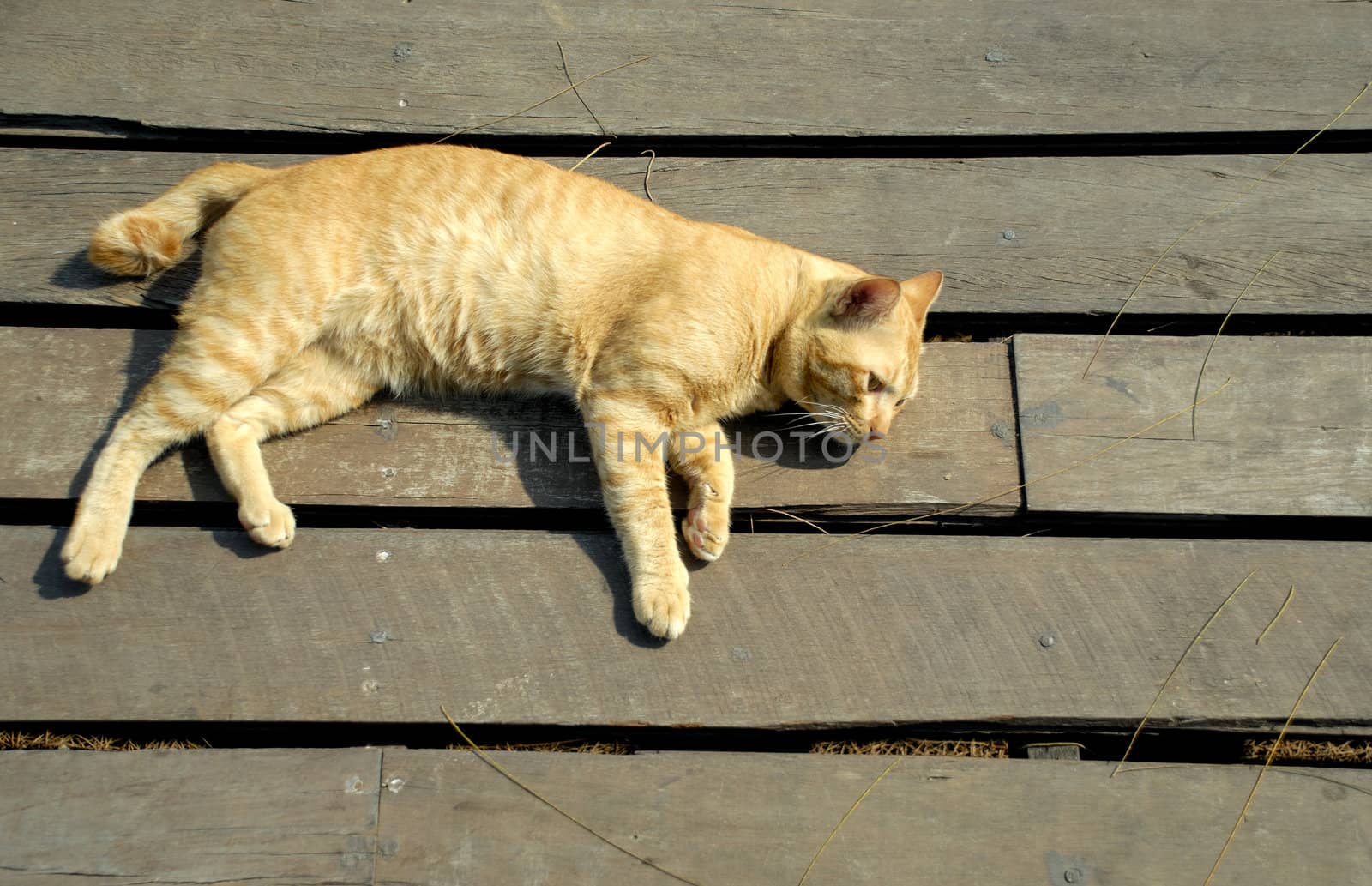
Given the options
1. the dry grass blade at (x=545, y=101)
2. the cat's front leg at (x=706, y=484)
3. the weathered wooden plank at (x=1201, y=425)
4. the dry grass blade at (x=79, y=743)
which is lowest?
the dry grass blade at (x=79, y=743)

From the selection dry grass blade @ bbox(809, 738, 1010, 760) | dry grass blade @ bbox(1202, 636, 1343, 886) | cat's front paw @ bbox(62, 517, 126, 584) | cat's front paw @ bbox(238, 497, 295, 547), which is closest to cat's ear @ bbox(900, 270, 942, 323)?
dry grass blade @ bbox(809, 738, 1010, 760)

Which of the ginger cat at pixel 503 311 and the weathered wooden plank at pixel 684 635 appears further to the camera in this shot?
the ginger cat at pixel 503 311

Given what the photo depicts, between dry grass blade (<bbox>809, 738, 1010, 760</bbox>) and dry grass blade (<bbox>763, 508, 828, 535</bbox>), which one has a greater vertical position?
dry grass blade (<bbox>763, 508, 828, 535</bbox>)

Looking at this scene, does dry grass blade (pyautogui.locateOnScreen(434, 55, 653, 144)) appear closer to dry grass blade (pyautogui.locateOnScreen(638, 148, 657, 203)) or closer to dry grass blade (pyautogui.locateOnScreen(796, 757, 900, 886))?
dry grass blade (pyautogui.locateOnScreen(638, 148, 657, 203))

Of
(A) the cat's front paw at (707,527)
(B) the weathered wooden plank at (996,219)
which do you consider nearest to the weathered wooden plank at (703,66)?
(B) the weathered wooden plank at (996,219)

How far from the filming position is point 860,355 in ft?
7.86

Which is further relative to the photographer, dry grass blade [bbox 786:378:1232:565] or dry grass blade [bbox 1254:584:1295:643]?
dry grass blade [bbox 786:378:1232:565]

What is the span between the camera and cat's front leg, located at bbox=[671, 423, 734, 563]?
2201mm

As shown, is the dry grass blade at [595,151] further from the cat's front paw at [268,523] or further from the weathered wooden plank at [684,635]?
the cat's front paw at [268,523]

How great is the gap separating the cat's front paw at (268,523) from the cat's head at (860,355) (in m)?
1.32

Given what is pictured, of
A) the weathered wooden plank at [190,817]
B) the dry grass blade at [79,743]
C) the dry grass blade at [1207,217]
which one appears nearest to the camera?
the weathered wooden plank at [190,817]

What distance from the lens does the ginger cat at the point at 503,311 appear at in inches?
89.4

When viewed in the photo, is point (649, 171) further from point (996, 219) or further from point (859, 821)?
point (859, 821)

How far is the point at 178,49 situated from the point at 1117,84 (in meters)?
2.87
